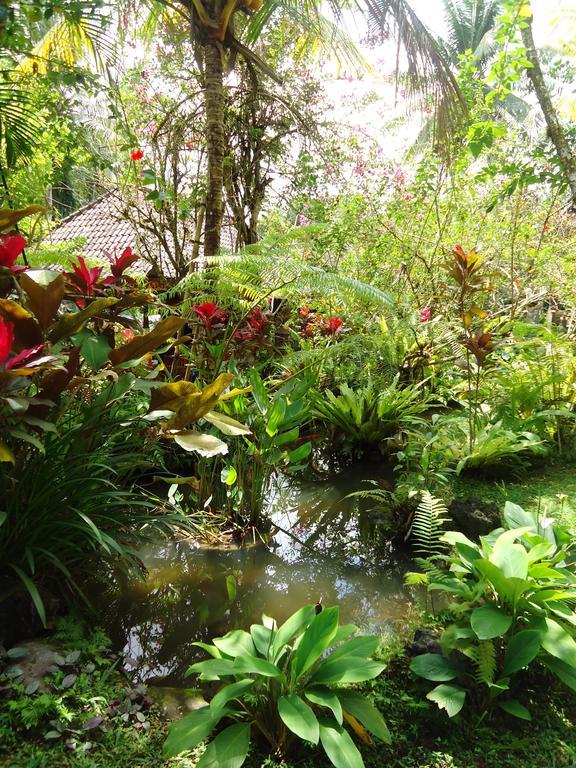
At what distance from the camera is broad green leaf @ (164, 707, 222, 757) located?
1289 mm

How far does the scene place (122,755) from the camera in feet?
4.50

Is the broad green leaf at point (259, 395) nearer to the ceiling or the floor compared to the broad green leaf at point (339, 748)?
nearer to the ceiling

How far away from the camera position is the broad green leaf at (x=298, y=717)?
121 cm

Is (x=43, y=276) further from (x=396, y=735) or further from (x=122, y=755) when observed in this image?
(x=396, y=735)

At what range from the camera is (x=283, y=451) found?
131 inches

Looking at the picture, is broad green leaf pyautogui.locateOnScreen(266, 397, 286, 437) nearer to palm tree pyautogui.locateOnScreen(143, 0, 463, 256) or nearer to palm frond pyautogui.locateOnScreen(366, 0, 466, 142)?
palm tree pyautogui.locateOnScreen(143, 0, 463, 256)

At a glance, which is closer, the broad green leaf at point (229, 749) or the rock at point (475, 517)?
the broad green leaf at point (229, 749)

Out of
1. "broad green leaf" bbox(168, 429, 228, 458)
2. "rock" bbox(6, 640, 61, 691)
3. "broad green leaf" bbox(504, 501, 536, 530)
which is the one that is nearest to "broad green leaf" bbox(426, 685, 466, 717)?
"broad green leaf" bbox(504, 501, 536, 530)

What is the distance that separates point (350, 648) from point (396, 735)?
0.90 feet

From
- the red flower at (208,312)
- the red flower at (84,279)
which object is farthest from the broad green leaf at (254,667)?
the red flower at (208,312)

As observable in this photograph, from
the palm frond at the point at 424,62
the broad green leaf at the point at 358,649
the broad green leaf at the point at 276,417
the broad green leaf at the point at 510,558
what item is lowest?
the broad green leaf at the point at 358,649

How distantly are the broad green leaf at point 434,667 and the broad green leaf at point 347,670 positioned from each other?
23 centimetres

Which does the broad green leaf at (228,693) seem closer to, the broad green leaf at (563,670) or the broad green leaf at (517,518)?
the broad green leaf at (563,670)

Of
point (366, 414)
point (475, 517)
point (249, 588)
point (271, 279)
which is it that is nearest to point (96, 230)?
point (366, 414)
